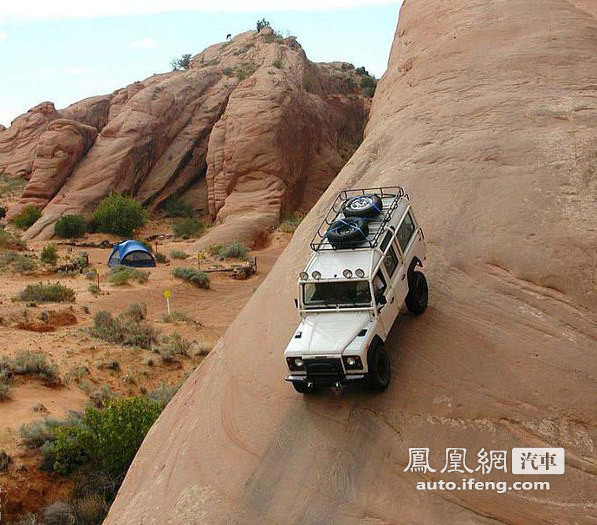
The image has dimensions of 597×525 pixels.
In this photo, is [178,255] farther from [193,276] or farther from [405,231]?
[405,231]

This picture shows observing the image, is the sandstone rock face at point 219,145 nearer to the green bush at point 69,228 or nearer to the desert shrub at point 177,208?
the desert shrub at point 177,208

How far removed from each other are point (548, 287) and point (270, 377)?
143 inches

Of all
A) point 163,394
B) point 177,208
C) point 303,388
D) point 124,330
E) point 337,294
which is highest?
point 337,294

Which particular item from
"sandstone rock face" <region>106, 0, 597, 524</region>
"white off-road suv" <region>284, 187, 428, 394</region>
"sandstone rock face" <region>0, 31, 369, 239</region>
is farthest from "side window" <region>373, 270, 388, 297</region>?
"sandstone rock face" <region>0, 31, 369, 239</region>

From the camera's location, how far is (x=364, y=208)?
29.2 feet

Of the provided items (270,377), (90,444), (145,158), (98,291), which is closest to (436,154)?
(270,377)

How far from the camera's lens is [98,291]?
24297 mm

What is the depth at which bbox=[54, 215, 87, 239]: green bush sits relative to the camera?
125 feet

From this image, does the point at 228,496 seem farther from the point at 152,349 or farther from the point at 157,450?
the point at 152,349

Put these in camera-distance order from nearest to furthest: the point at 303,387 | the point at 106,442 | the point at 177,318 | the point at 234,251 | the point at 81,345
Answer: the point at 303,387, the point at 106,442, the point at 81,345, the point at 177,318, the point at 234,251

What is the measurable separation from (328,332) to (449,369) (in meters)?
1.48

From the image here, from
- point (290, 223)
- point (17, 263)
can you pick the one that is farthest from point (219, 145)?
point (17, 263)

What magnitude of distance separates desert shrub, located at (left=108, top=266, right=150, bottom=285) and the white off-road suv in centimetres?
1815

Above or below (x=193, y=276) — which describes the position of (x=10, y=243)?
below
